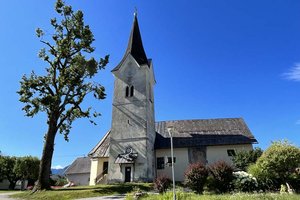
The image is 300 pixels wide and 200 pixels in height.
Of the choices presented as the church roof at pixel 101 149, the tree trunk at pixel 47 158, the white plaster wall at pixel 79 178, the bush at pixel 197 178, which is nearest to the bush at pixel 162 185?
the bush at pixel 197 178

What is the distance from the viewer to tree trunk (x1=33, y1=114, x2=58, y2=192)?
22094 millimetres

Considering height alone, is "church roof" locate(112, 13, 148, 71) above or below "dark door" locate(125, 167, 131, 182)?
above

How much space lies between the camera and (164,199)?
12508mm

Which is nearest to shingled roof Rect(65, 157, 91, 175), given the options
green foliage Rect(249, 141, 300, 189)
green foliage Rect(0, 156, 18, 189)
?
green foliage Rect(0, 156, 18, 189)

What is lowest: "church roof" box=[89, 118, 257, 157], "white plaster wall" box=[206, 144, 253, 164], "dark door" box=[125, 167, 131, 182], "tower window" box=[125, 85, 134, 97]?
"dark door" box=[125, 167, 131, 182]

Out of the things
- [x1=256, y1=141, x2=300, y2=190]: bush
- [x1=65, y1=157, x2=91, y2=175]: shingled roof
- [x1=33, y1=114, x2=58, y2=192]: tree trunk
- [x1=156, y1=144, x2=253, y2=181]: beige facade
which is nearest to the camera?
[x1=256, y1=141, x2=300, y2=190]: bush

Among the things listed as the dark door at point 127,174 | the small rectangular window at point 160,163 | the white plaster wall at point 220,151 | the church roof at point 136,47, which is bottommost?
the dark door at point 127,174

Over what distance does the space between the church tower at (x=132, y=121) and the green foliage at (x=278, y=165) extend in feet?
46.5

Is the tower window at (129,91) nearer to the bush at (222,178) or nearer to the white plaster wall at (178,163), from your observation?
the white plaster wall at (178,163)

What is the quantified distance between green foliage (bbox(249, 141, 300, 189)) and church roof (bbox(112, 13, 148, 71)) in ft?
70.0

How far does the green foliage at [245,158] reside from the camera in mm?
26844

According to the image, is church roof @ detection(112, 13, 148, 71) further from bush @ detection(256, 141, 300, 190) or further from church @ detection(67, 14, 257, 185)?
bush @ detection(256, 141, 300, 190)

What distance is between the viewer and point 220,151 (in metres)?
32.0

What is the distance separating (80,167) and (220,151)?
3108cm
